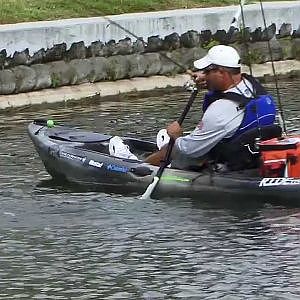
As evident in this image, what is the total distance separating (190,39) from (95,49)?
1.81 m

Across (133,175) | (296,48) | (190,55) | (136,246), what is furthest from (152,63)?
(136,246)

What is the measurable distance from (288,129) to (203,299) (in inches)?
263

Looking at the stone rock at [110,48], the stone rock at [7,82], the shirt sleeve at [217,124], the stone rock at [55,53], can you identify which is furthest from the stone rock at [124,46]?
the shirt sleeve at [217,124]

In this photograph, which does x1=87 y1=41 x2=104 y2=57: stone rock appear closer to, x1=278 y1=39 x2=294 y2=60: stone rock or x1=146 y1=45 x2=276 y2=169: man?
x1=278 y1=39 x2=294 y2=60: stone rock

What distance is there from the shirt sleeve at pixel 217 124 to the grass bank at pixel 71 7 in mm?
8501

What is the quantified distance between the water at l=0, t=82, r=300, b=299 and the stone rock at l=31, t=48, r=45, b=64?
5.32 m

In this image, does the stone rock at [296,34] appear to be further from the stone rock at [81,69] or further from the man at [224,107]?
the man at [224,107]

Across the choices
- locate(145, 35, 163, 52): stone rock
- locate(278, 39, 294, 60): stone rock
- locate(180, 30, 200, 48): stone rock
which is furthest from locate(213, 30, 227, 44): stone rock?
locate(278, 39, 294, 60): stone rock

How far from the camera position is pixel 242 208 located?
408 inches

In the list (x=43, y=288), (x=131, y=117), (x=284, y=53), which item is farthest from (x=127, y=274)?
(x=284, y=53)

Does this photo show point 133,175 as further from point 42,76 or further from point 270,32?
point 270,32

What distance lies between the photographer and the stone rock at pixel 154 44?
19.0 m

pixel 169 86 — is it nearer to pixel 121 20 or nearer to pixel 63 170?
pixel 121 20

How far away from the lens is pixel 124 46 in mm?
18797
